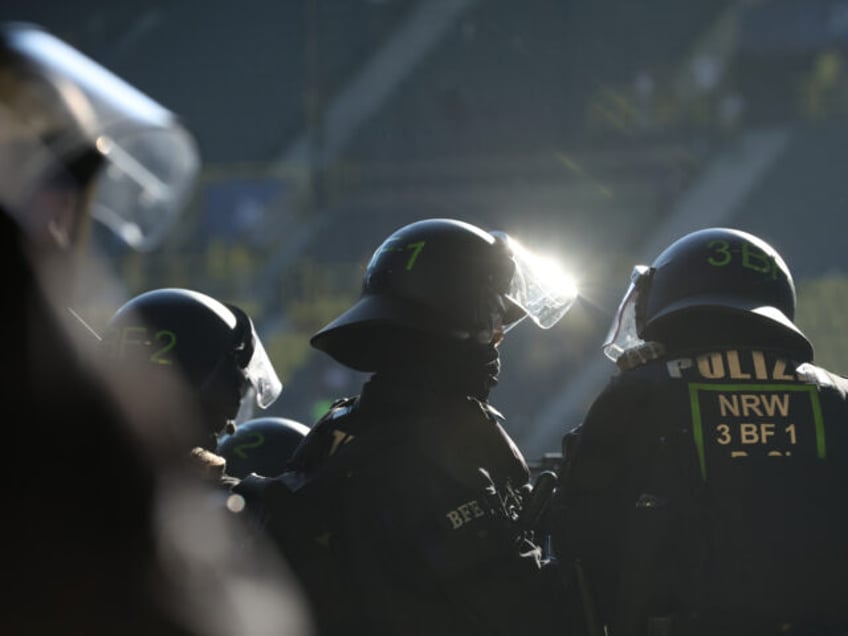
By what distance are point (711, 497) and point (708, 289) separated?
2.21 feet

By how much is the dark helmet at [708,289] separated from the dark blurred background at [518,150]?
1388 centimetres

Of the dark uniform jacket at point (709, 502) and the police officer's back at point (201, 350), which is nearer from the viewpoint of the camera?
the dark uniform jacket at point (709, 502)

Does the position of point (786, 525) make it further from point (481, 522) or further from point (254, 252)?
point (254, 252)

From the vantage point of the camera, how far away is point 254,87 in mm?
29062

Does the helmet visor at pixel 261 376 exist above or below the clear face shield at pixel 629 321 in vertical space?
below

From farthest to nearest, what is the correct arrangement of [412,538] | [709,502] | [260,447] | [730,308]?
[260,447]
[730,308]
[709,502]
[412,538]

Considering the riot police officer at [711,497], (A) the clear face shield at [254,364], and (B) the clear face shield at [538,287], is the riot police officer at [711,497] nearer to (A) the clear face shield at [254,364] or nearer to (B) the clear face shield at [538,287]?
(B) the clear face shield at [538,287]

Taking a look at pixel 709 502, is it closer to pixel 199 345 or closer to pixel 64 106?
pixel 199 345

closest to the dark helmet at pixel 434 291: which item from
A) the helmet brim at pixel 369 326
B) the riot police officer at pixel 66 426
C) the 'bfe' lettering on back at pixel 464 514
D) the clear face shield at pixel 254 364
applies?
the helmet brim at pixel 369 326

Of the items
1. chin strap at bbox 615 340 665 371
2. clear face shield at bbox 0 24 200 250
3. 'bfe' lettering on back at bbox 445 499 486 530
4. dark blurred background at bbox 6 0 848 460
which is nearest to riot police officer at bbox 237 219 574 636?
'bfe' lettering on back at bbox 445 499 486 530

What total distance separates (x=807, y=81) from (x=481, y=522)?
864 inches

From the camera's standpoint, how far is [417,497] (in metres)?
2.83

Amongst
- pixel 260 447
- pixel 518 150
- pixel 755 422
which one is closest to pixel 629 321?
pixel 755 422

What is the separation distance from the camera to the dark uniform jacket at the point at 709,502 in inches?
121
